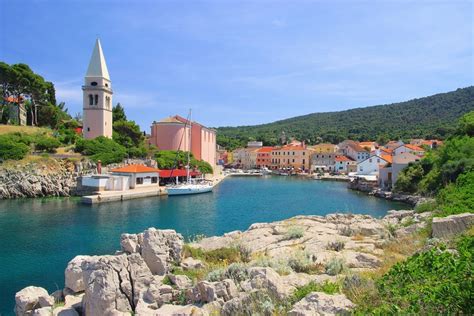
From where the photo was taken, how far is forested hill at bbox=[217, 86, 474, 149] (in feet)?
332

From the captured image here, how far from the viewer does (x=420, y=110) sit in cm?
12569

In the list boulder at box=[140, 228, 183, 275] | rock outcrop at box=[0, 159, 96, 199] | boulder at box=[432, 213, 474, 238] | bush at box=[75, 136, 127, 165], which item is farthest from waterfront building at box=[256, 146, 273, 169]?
boulder at box=[432, 213, 474, 238]

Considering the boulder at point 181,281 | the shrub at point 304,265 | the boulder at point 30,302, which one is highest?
the shrub at point 304,265

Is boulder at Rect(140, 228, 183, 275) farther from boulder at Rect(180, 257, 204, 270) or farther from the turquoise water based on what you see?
the turquoise water

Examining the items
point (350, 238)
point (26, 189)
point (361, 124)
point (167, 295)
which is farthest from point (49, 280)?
point (361, 124)

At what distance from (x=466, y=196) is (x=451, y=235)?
14.0 feet

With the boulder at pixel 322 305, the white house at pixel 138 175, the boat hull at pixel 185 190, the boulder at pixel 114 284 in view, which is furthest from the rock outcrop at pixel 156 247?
the white house at pixel 138 175

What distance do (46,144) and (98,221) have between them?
21087 millimetres

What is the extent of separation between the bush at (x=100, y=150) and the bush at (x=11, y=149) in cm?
572

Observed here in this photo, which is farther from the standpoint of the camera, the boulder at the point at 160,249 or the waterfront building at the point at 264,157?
the waterfront building at the point at 264,157

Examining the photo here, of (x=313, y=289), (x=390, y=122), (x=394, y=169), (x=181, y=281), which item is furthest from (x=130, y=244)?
(x=390, y=122)

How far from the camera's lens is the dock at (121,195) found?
3148 centimetres

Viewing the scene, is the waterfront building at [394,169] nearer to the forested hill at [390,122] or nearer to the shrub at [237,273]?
the shrub at [237,273]

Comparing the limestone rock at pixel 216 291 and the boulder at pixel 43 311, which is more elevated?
the limestone rock at pixel 216 291
